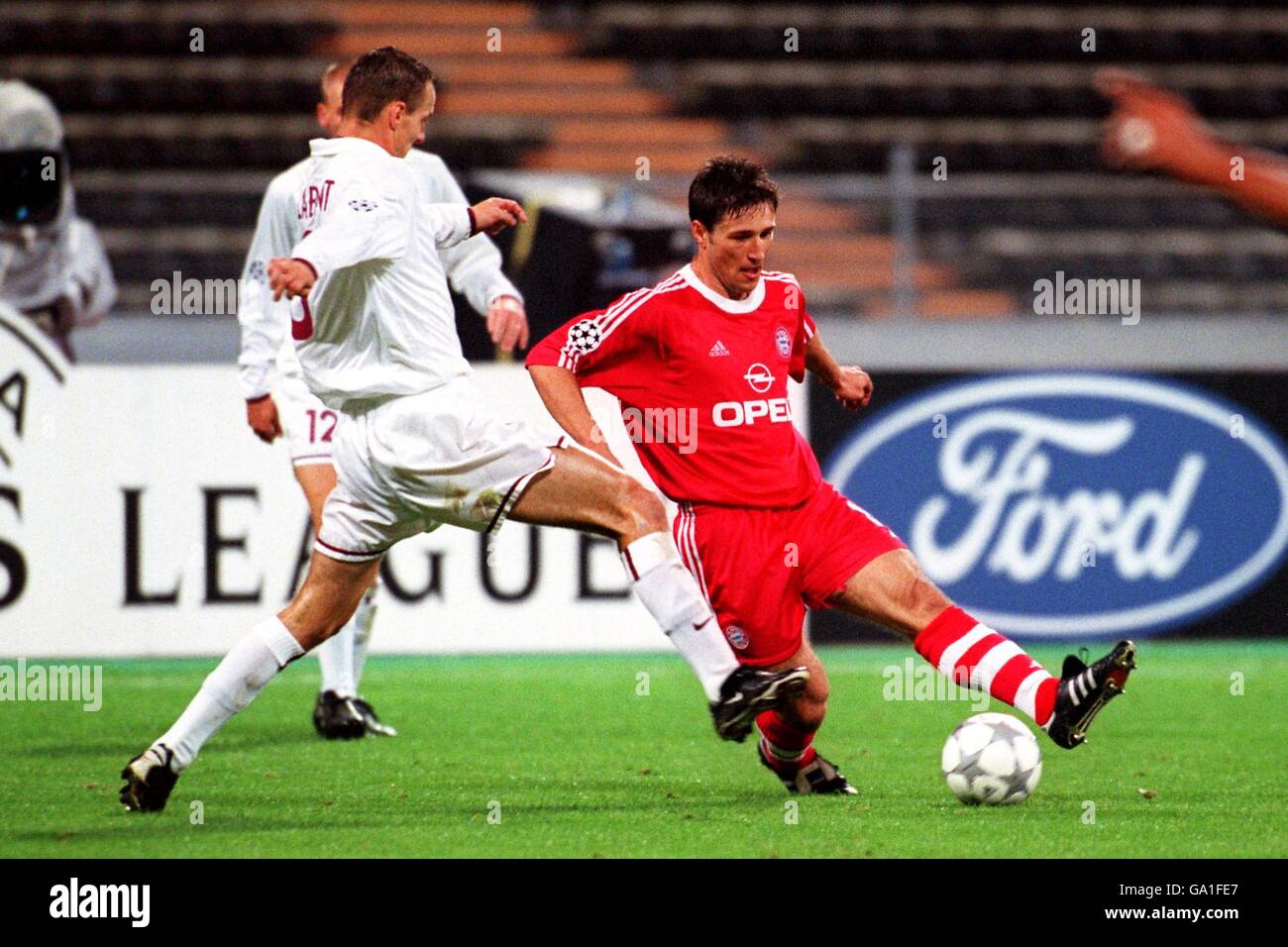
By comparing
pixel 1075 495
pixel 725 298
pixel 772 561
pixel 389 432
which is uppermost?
pixel 725 298

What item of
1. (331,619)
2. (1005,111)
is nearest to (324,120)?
(331,619)

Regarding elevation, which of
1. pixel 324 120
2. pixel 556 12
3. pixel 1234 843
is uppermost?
pixel 556 12

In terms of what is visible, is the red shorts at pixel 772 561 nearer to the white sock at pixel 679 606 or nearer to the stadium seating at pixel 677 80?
the white sock at pixel 679 606

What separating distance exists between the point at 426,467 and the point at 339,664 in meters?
2.10

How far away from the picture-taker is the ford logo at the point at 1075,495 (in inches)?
376

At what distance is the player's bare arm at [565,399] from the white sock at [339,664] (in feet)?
5.72

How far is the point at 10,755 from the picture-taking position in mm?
6332

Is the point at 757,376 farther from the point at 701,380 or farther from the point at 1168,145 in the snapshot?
the point at 1168,145

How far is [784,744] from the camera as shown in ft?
18.1

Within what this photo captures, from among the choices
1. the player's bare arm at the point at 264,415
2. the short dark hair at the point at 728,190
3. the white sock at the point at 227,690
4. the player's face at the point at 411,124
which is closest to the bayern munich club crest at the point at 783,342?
the short dark hair at the point at 728,190

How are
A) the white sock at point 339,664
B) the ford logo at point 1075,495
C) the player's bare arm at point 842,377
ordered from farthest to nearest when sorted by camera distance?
the ford logo at point 1075,495 → the white sock at point 339,664 → the player's bare arm at point 842,377

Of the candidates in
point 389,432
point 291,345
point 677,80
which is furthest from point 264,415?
point 677,80
